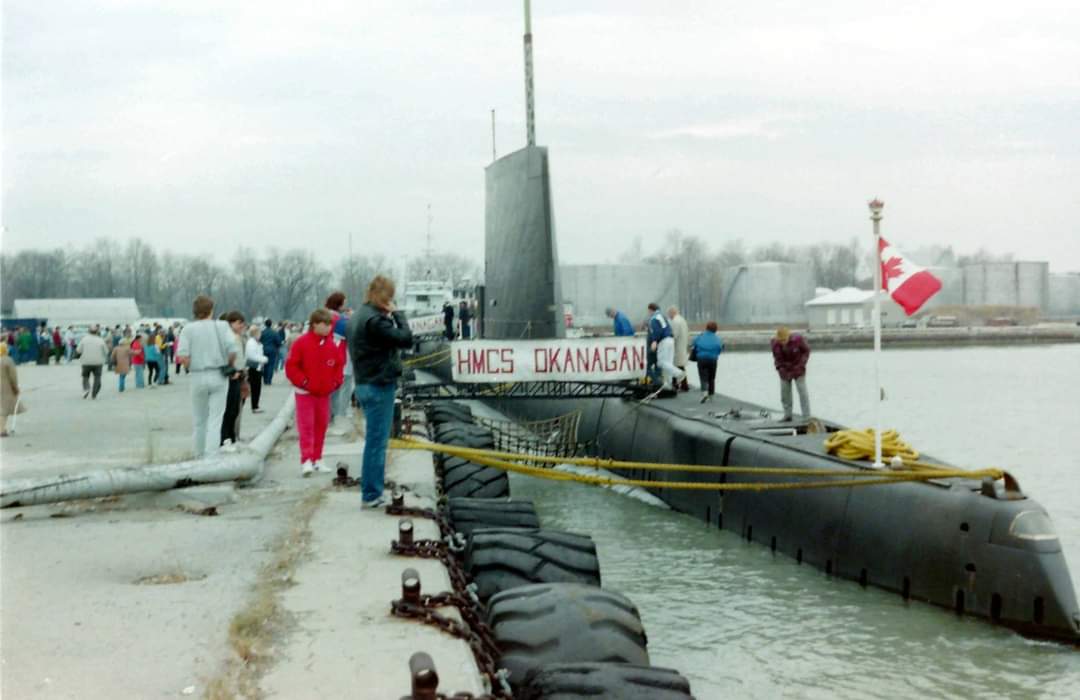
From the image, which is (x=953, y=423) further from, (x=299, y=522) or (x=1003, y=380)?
(x=299, y=522)

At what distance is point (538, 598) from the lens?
5.50m

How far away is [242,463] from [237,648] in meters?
5.02

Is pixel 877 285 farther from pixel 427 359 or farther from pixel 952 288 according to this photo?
pixel 952 288

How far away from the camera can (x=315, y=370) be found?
416 inches

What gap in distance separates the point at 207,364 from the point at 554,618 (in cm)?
696

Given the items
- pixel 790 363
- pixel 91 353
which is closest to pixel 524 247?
pixel 790 363

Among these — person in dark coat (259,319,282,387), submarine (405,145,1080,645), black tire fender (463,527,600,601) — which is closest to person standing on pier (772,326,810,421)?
submarine (405,145,1080,645)

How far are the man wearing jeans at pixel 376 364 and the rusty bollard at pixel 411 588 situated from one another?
9.60ft

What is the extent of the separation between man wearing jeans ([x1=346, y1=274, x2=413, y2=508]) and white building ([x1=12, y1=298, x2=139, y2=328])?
89.4 meters

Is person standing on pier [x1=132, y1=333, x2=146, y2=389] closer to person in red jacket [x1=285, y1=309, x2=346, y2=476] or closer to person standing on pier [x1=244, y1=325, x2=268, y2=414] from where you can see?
person standing on pier [x1=244, y1=325, x2=268, y2=414]

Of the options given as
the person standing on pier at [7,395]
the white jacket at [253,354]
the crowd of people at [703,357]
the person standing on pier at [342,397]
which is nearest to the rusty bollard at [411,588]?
the crowd of people at [703,357]

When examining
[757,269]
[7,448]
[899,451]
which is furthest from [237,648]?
[757,269]

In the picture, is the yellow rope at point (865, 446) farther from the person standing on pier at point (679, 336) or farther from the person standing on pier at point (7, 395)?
the person standing on pier at point (7, 395)

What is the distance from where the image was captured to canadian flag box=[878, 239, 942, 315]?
9.13 meters
